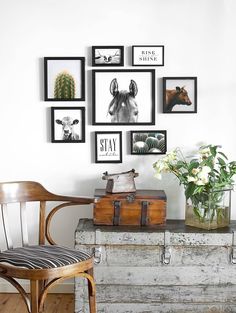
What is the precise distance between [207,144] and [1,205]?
1460 millimetres

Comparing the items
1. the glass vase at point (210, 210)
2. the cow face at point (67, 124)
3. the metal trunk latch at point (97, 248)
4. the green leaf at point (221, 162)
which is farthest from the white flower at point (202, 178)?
the cow face at point (67, 124)

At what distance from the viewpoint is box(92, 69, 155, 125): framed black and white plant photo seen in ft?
12.2

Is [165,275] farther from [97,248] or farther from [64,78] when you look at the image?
[64,78]

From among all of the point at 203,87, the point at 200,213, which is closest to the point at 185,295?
the point at 200,213

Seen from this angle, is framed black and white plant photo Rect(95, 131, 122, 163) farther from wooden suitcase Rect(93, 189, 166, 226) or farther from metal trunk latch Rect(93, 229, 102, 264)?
metal trunk latch Rect(93, 229, 102, 264)

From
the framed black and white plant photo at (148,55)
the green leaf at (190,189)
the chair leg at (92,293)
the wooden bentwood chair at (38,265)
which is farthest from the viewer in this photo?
the framed black and white plant photo at (148,55)

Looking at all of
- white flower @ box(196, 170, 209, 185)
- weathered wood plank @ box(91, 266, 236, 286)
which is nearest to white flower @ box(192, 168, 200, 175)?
white flower @ box(196, 170, 209, 185)

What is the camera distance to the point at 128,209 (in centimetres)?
342

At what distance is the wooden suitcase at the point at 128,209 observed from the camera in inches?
134

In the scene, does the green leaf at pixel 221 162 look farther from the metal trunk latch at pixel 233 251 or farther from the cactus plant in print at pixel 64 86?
the cactus plant in print at pixel 64 86

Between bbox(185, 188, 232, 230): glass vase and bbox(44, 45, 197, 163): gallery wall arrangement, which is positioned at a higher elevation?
bbox(44, 45, 197, 163): gallery wall arrangement

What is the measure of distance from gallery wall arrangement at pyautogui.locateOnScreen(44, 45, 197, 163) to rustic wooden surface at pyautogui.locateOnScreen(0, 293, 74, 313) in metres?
0.99

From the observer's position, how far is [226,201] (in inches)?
136

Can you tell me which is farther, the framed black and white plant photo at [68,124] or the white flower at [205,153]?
the framed black and white plant photo at [68,124]
